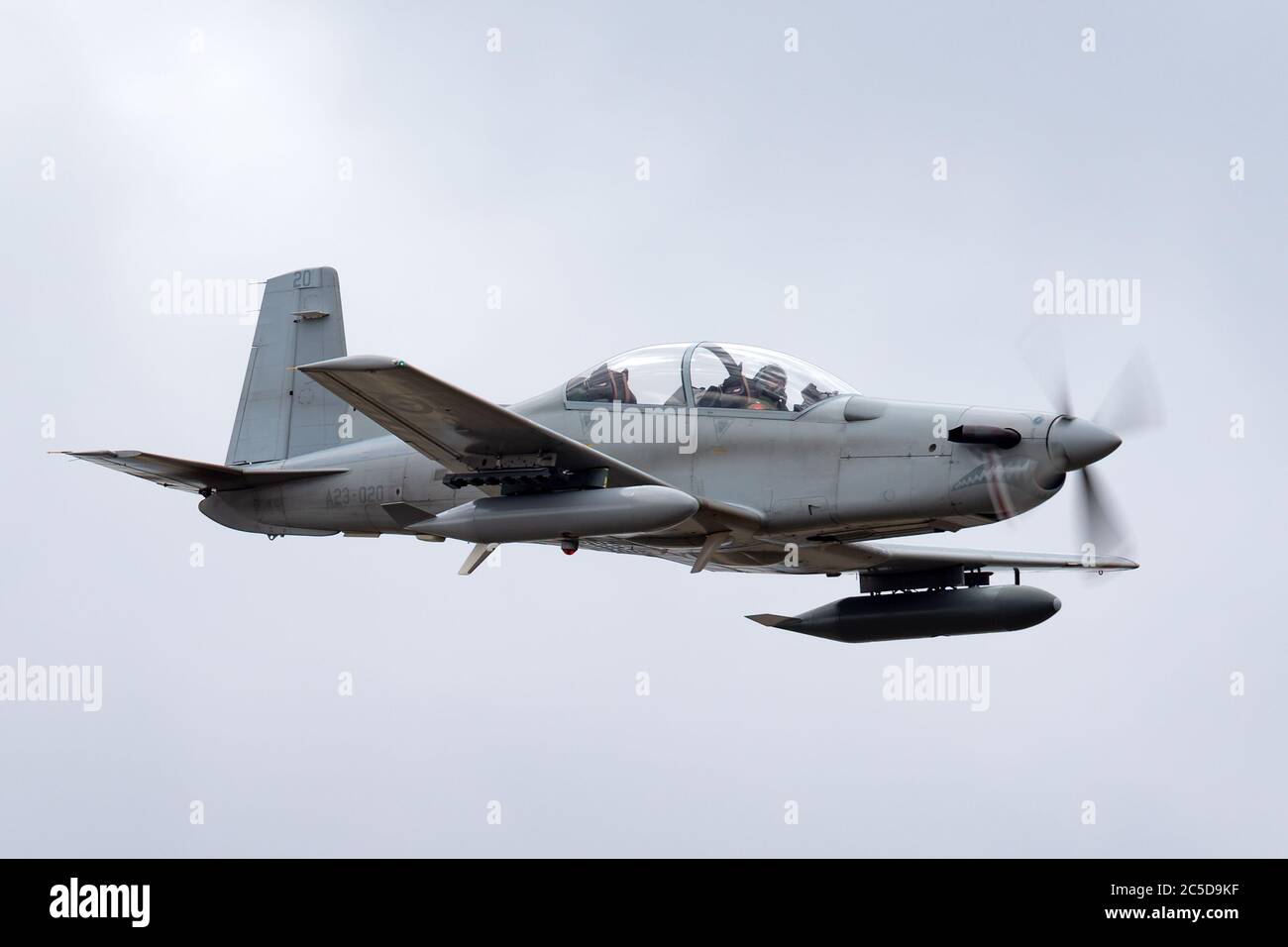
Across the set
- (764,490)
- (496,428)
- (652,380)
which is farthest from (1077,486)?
(496,428)

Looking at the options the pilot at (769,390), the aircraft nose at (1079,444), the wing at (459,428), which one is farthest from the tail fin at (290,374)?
the aircraft nose at (1079,444)

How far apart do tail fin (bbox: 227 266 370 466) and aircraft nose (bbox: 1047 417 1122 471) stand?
30.6ft

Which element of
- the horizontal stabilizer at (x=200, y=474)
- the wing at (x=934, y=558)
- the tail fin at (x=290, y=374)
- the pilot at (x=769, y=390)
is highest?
the tail fin at (x=290, y=374)

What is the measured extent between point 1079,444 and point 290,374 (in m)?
10.8

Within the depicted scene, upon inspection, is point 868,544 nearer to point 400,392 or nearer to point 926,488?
point 926,488

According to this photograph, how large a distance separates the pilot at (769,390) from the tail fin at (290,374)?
6.18m

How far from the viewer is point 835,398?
679 inches

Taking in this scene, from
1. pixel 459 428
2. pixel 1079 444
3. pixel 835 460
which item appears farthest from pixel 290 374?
pixel 1079 444

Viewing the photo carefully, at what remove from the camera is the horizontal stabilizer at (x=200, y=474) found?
19125 mm

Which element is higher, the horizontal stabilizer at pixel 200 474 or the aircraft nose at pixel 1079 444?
the horizontal stabilizer at pixel 200 474

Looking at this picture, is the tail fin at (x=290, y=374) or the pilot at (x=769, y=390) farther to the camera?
the tail fin at (x=290, y=374)

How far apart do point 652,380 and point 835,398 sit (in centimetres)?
197

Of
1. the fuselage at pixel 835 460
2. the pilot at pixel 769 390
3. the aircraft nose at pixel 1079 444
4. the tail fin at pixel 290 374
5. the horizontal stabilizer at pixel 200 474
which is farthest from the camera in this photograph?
the tail fin at pixel 290 374

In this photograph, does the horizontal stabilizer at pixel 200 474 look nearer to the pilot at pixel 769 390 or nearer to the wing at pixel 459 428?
the wing at pixel 459 428
